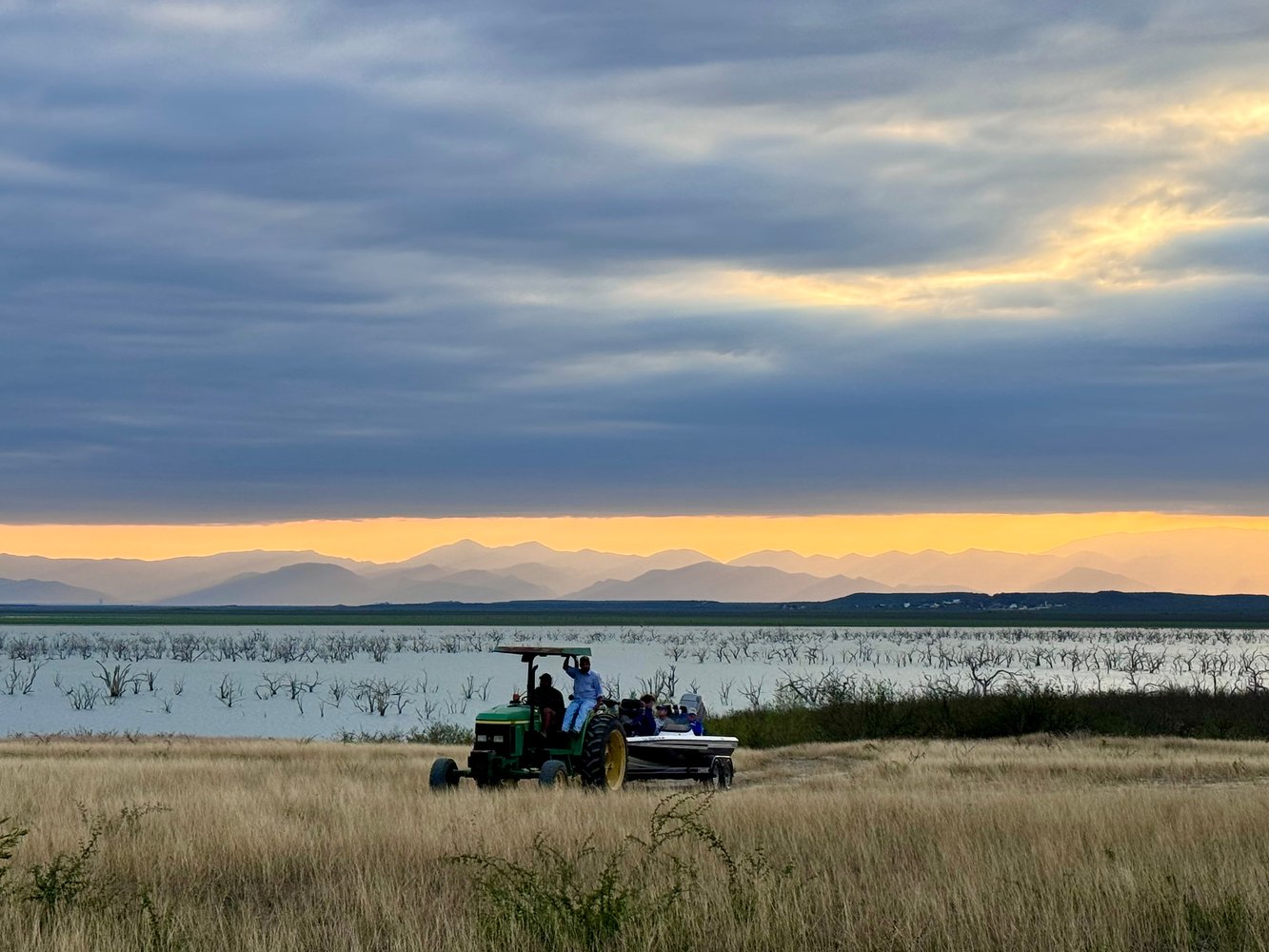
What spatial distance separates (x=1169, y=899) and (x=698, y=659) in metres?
66.0

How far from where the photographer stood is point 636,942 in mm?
9297

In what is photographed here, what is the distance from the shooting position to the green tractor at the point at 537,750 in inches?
A: 792

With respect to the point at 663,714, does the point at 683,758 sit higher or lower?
lower

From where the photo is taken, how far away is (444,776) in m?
19.8

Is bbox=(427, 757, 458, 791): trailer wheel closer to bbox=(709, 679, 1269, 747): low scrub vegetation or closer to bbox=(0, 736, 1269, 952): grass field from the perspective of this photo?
bbox=(0, 736, 1269, 952): grass field

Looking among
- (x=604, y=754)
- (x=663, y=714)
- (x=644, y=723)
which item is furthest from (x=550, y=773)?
(x=663, y=714)

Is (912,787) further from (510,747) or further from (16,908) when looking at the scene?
(16,908)

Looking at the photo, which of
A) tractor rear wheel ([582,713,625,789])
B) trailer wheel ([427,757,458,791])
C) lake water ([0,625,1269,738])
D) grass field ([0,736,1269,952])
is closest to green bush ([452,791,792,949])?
grass field ([0,736,1269,952])

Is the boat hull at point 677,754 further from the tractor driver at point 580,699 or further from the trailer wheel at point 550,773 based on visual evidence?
the trailer wheel at point 550,773

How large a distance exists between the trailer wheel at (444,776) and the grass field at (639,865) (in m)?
0.61

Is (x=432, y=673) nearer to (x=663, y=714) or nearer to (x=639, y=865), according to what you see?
(x=663, y=714)

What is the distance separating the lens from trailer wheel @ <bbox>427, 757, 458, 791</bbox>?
19.6 meters

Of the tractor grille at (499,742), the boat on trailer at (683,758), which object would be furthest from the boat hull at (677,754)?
the tractor grille at (499,742)

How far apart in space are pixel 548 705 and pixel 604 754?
4.77 ft
